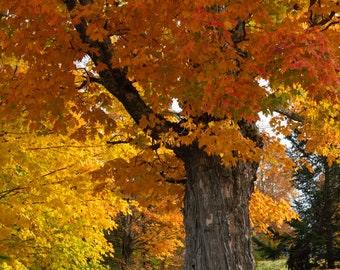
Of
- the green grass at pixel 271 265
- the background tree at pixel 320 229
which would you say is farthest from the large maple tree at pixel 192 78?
the green grass at pixel 271 265

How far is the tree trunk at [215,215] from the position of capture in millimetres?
5496

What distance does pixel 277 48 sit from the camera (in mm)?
3877

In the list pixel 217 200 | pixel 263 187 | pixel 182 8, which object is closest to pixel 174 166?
pixel 217 200

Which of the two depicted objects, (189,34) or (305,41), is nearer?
(305,41)

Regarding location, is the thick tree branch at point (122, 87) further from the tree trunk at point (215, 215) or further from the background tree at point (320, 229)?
the background tree at point (320, 229)

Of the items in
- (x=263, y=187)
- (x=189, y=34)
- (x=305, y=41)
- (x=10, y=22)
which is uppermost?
(x=263, y=187)

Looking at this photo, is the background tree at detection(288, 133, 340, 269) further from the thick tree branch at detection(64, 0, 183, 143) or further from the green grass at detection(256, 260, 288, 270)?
the thick tree branch at detection(64, 0, 183, 143)

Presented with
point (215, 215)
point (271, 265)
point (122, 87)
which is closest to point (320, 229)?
point (271, 265)

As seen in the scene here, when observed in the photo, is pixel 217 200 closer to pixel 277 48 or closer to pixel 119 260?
pixel 277 48

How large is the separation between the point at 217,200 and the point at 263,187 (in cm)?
2943

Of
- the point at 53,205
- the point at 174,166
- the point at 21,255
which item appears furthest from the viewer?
the point at 21,255

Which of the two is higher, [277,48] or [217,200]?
[277,48]

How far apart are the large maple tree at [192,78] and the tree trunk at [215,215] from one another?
1 cm

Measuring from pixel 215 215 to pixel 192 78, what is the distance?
1969 millimetres
